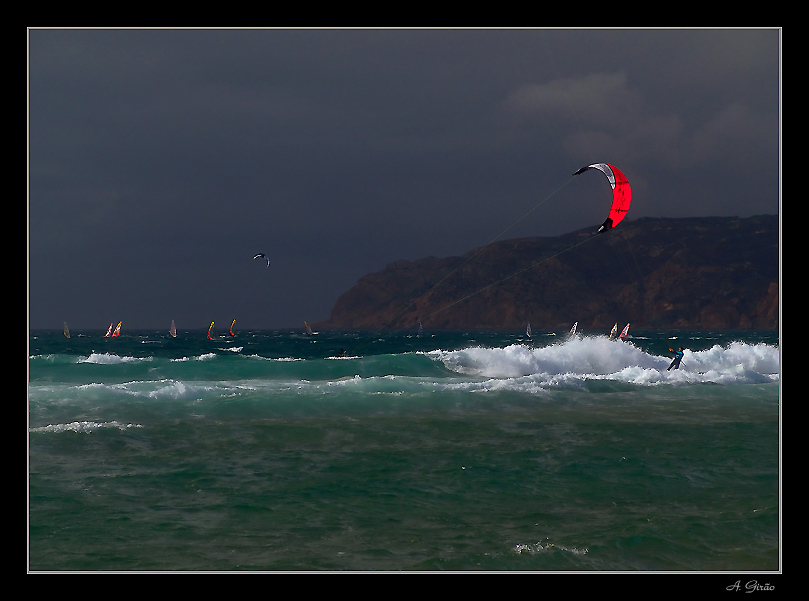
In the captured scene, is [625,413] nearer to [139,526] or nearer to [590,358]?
[139,526]

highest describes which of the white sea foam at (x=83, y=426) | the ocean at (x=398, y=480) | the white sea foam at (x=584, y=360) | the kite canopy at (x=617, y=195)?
the kite canopy at (x=617, y=195)

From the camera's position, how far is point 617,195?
531 inches

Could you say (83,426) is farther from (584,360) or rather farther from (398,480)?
(584,360)

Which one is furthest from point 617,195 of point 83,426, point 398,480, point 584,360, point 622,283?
point 622,283

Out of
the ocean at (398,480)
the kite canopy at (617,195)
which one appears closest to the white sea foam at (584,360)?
the ocean at (398,480)

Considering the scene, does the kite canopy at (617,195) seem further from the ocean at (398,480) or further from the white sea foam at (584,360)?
the white sea foam at (584,360)

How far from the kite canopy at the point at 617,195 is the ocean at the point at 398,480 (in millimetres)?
4144

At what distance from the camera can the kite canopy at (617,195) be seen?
43.3ft

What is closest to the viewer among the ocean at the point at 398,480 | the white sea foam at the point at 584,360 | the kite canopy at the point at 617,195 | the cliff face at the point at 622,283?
the ocean at the point at 398,480

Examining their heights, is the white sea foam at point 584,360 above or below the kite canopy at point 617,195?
below

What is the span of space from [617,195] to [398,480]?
692cm

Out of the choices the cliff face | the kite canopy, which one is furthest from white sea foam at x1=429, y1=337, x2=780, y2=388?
the cliff face

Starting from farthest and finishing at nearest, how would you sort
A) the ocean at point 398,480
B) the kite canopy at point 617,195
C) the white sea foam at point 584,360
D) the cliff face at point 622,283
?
the cliff face at point 622,283
the white sea foam at point 584,360
the kite canopy at point 617,195
the ocean at point 398,480

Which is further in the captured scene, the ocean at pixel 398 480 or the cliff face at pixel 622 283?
the cliff face at pixel 622 283
